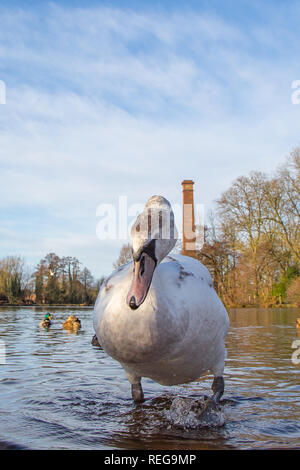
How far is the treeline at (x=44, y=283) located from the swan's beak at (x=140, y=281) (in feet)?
214

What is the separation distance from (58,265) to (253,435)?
7022 cm

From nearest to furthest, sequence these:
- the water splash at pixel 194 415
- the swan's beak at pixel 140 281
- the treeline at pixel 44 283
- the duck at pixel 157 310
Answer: the swan's beak at pixel 140 281, the duck at pixel 157 310, the water splash at pixel 194 415, the treeline at pixel 44 283

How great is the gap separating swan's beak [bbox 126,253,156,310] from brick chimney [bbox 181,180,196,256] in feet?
121

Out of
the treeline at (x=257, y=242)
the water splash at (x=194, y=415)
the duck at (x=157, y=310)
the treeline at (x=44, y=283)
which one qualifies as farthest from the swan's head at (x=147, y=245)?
the treeline at (x=44, y=283)

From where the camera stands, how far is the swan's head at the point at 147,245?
321 centimetres

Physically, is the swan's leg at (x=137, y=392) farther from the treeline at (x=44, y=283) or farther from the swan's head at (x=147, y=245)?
the treeline at (x=44, y=283)

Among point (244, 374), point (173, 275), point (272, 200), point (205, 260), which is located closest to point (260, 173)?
point (272, 200)

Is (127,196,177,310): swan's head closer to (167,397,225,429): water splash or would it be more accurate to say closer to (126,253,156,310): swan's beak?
(126,253,156,310): swan's beak

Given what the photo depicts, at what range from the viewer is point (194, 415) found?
4195 mm

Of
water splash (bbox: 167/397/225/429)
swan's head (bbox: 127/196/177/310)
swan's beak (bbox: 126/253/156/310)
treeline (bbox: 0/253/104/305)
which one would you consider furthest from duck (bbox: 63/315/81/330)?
treeline (bbox: 0/253/104/305)

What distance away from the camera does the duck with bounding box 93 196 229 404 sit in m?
3.31

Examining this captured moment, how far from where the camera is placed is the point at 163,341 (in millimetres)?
3504
